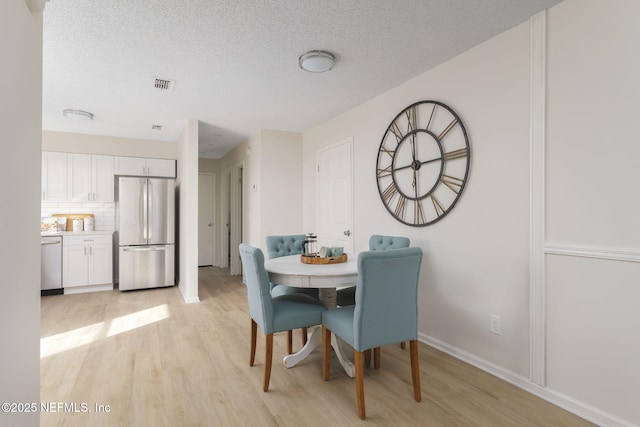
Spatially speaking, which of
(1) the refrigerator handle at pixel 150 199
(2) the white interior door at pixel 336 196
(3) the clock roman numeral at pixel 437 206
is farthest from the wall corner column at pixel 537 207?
(1) the refrigerator handle at pixel 150 199

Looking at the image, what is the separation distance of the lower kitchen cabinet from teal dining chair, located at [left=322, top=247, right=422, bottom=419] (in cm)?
459

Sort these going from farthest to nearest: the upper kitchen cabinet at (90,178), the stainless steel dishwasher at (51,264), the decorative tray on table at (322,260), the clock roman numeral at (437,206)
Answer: the upper kitchen cabinet at (90,178), the stainless steel dishwasher at (51,264), the clock roman numeral at (437,206), the decorative tray on table at (322,260)

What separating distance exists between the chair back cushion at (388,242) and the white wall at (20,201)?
2432 mm

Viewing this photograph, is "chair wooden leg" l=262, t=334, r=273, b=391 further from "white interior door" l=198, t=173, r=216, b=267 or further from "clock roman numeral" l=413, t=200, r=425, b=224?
"white interior door" l=198, t=173, r=216, b=267

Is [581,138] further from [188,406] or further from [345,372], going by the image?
[188,406]

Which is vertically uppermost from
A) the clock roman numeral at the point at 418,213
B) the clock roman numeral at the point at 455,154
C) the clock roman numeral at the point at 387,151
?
the clock roman numeral at the point at 387,151

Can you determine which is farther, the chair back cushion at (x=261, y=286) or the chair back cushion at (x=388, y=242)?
the chair back cushion at (x=388, y=242)

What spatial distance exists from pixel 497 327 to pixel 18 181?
2.72 m

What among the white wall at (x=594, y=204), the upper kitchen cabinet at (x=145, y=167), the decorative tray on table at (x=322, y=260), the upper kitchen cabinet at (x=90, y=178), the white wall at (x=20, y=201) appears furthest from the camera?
the upper kitchen cabinet at (x=145, y=167)

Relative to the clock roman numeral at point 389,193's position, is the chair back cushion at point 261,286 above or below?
below

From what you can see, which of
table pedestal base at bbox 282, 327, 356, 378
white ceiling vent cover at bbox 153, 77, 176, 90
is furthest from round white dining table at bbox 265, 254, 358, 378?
white ceiling vent cover at bbox 153, 77, 176, 90

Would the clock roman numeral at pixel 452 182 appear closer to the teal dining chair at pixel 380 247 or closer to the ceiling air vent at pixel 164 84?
the teal dining chair at pixel 380 247

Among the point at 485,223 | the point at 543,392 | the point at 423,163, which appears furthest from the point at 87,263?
the point at 543,392

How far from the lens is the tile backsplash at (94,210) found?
5145mm
